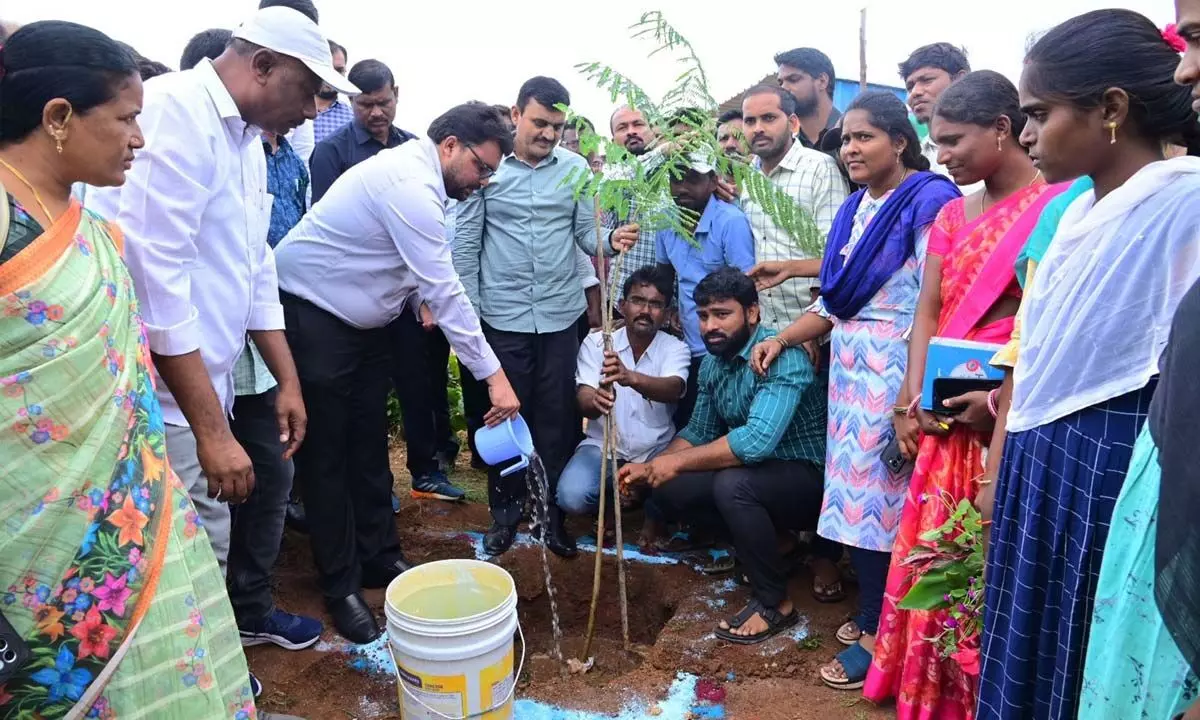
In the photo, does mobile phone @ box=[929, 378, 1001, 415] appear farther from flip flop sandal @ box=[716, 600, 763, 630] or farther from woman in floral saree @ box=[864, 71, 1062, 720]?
flip flop sandal @ box=[716, 600, 763, 630]

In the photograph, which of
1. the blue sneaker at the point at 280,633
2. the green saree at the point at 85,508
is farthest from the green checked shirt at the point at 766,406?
the green saree at the point at 85,508

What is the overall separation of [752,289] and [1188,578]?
8.12 ft

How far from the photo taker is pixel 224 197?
2.27 metres

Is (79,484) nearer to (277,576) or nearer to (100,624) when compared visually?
(100,624)

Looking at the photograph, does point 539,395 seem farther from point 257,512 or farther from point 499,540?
point 257,512

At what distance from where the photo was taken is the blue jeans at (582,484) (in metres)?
3.80

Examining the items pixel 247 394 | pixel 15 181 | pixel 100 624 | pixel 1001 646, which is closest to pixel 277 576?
pixel 247 394

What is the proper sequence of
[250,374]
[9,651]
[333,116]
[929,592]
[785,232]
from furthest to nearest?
1. [333,116]
2. [785,232]
3. [250,374]
4. [929,592]
5. [9,651]

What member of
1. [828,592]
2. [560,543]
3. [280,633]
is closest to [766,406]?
[828,592]

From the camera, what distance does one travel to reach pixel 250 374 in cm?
267

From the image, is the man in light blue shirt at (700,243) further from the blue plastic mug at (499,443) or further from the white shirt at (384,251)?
the white shirt at (384,251)

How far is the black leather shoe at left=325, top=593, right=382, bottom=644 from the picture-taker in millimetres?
3127

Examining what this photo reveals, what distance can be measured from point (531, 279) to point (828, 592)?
1946 millimetres

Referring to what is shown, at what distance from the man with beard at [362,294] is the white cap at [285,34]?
714mm
